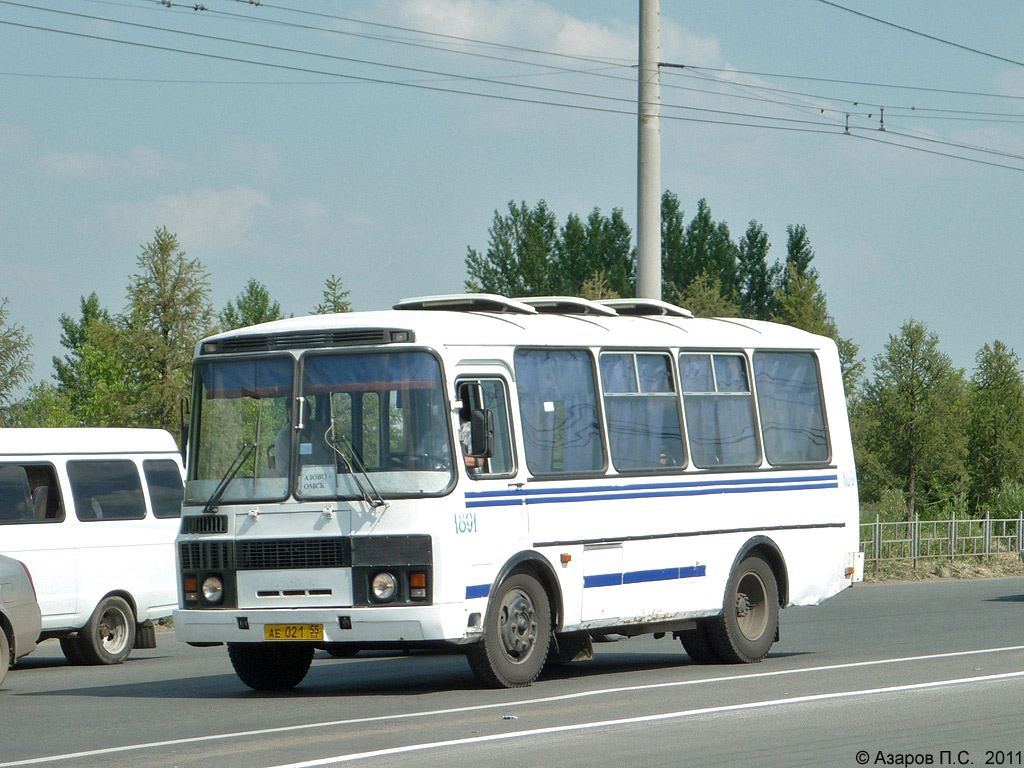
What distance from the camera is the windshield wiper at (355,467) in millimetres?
12156

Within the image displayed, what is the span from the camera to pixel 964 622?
20.5m

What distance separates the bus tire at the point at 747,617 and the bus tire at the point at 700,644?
0.06 meters

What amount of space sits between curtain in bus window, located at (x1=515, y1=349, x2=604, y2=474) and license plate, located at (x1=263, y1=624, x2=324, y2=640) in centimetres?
212

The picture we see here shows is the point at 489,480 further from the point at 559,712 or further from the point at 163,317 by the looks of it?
the point at 163,317

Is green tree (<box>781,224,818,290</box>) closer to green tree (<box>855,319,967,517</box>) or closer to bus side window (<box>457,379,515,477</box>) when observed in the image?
green tree (<box>855,319,967,517</box>)

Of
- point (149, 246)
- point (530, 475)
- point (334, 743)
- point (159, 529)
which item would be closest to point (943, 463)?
point (149, 246)

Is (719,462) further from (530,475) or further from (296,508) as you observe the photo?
(296,508)

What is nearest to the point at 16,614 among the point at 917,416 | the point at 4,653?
the point at 4,653

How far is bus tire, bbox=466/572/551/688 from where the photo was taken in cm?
1237

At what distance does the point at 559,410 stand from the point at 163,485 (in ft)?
23.4

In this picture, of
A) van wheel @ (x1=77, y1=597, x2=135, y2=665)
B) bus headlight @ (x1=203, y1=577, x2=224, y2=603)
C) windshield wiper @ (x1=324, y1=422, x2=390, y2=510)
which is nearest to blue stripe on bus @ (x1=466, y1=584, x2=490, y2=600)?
windshield wiper @ (x1=324, y1=422, x2=390, y2=510)

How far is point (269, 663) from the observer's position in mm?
13375

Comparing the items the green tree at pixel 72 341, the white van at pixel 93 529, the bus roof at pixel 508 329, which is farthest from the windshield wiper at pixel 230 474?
the green tree at pixel 72 341

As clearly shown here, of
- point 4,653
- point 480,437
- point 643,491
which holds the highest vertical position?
point 480,437
